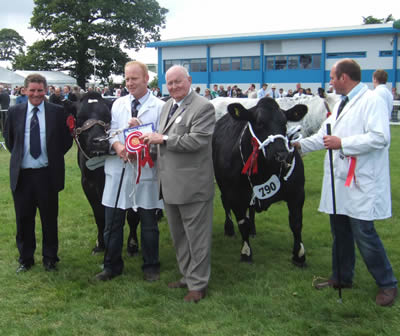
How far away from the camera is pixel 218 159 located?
5691 millimetres

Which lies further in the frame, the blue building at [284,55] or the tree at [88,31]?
the tree at [88,31]

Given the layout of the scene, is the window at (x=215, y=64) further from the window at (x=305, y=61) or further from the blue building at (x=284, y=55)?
the window at (x=305, y=61)

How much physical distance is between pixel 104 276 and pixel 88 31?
4507 centimetres

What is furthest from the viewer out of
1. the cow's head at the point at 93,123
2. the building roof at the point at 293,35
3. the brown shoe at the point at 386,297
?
the building roof at the point at 293,35

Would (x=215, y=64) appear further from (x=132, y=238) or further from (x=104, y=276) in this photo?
(x=104, y=276)

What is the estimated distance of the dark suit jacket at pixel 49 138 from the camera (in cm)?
482

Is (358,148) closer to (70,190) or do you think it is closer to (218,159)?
(218,159)

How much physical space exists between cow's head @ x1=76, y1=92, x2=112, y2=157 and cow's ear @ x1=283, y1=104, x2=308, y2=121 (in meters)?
2.00

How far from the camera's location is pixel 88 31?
4594cm

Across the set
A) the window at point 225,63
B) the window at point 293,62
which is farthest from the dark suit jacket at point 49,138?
the window at point 225,63

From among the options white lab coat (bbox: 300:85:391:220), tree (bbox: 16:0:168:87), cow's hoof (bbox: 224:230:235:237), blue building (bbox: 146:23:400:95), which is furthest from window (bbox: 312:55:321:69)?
white lab coat (bbox: 300:85:391:220)

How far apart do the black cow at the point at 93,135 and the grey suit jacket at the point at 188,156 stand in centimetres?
79

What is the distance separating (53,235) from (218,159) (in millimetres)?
2188

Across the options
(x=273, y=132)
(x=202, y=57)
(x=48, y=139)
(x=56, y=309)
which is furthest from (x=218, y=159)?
(x=202, y=57)
